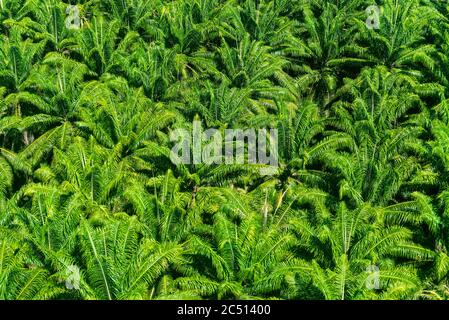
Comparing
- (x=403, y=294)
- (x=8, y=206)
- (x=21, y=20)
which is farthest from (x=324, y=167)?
(x=21, y=20)

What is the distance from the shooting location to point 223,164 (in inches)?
727

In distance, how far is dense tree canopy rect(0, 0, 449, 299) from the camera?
44.2 ft

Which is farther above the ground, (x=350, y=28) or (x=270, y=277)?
(x=350, y=28)

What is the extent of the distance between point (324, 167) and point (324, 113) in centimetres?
607

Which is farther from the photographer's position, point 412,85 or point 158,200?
point 412,85

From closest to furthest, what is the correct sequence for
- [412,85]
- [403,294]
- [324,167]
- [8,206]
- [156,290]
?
[403,294] → [156,290] → [8,206] → [324,167] → [412,85]

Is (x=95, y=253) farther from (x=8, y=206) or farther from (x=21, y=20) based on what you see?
(x=21, y=20)

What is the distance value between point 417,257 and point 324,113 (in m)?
11.2

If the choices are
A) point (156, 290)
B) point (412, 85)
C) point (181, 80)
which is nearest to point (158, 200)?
point (156, 290)

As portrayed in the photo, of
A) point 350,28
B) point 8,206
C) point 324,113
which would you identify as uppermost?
point 350,28

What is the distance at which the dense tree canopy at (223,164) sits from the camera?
13461 mm
